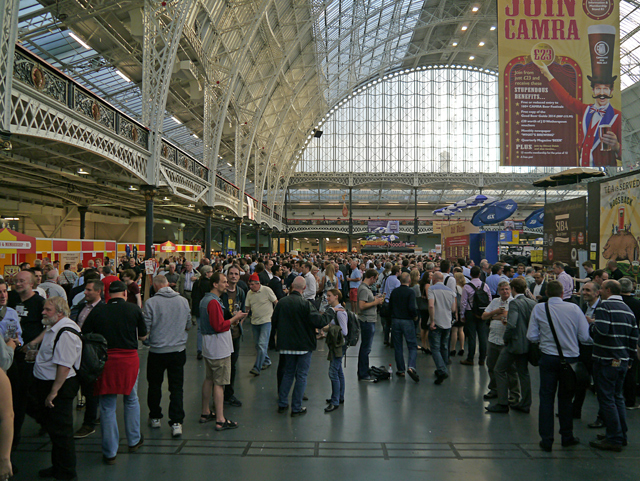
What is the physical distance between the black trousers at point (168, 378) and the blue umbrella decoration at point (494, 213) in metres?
14.9

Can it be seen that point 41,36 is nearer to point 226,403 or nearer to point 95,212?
point 95,212

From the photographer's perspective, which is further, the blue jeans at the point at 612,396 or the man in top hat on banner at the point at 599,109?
the man in top hat on banner at the point at 599,109

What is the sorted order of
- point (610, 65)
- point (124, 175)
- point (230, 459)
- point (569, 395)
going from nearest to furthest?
point (230, 459) → point (569, 395) → point (610, 65) → point (124, 175)

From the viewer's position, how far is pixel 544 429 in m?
3.95

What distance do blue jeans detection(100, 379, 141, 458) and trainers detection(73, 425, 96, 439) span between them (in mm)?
689

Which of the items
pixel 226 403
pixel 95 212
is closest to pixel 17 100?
pixel 226 403

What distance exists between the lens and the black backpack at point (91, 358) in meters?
3.46

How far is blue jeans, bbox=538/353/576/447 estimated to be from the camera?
3920 mm

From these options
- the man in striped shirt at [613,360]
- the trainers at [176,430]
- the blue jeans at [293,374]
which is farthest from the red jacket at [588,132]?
the trainers at [176,430]

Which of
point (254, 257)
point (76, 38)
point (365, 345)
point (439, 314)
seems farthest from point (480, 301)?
point (76, 38)

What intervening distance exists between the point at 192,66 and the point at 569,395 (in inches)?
726

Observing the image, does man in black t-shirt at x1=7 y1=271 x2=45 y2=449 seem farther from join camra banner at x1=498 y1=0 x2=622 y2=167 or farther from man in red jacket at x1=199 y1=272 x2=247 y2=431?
join camra banner at x1=498 y1=0 x2=622 y2=167

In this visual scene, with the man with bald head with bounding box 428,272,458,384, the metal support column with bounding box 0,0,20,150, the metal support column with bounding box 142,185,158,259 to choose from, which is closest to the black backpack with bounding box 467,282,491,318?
the man with bald head with bounding box 428,272,458,384

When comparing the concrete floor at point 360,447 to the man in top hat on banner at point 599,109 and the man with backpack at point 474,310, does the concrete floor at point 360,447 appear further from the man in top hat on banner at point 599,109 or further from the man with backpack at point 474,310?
the man in top hat on banner at point 599,109
